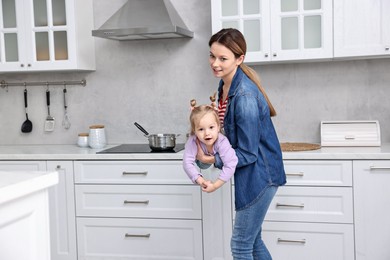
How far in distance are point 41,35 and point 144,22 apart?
2.39ft

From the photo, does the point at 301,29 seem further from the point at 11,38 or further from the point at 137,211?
the point at 11,38

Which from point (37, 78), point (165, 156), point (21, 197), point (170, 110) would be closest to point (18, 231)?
point (21, 197)

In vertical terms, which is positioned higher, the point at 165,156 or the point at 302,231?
the point at 165,156

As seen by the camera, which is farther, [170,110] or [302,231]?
[170,110]

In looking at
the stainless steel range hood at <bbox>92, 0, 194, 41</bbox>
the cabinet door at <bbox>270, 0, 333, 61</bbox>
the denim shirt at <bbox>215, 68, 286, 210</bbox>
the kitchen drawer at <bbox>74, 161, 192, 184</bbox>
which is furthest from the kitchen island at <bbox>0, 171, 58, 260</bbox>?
the cabinet door at <bbox>270, 0, 333, 61</bbox>

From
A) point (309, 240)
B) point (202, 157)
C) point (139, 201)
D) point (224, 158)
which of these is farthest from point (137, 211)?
point (224, 158)

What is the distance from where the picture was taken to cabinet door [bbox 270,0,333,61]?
11.6 ft

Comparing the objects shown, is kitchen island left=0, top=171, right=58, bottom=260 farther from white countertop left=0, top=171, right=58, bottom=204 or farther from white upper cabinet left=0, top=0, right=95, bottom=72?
white upper cabinet left=0, top=0, right=95, bottom=72

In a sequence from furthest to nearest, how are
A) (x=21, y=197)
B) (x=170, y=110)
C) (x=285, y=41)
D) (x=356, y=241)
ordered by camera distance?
(x=170, y=110)
(x=285, y=41)
(x=356, y=241)
(x=21, y=197)

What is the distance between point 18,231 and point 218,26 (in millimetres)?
2232

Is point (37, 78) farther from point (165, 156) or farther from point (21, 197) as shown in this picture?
point (21, 197)

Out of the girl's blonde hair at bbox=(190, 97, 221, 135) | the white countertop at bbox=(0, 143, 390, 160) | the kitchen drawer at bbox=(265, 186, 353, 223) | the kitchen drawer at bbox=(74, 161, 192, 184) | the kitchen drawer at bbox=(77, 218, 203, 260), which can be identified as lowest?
the kitchen drawer at bbox=(77, 218, 203, 260)

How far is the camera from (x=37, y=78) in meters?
4.41

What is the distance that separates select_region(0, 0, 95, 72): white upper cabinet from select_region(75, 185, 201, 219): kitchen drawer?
0.87 m
